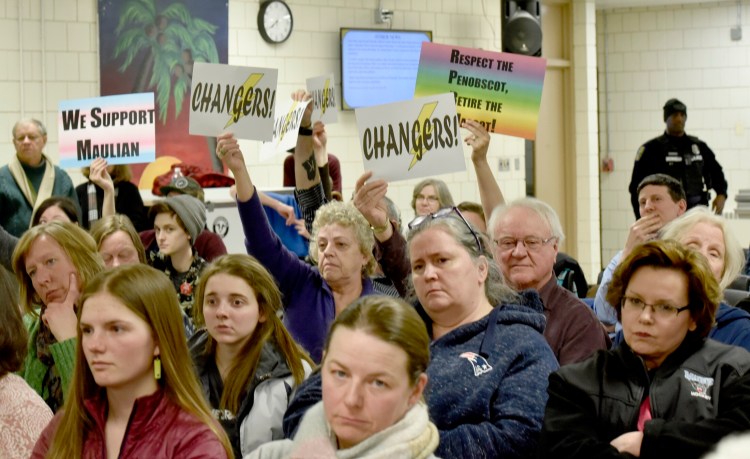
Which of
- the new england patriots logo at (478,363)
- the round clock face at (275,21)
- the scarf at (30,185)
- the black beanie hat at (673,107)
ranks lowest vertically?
the new england patriots logo at (478,363)

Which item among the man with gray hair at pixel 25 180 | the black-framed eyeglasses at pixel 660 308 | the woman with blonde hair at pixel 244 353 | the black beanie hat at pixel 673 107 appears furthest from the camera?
the black beanie hat at pixel 673 107

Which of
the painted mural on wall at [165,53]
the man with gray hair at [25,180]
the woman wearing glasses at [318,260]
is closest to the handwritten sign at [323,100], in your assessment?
the woman wearing glasses at [318,260]

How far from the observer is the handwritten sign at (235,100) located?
4375mm

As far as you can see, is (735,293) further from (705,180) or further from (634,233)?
(705,180)

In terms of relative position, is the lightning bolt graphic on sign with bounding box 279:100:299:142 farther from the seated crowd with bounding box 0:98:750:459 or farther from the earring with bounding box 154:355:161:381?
the earring with bounding box 154:355:161:381

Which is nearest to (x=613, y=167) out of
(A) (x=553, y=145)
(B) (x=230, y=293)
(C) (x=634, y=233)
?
(A) (x=553, y=145)

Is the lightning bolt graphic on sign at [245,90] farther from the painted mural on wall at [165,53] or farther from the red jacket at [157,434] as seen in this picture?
the painted mural on wall at [165,53]

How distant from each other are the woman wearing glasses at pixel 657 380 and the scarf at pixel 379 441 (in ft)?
1.59

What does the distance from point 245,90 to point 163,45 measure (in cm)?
396

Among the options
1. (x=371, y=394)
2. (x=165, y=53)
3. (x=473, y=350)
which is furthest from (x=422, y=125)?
(x=165, y=53)

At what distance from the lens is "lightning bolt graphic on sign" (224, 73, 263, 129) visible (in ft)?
14.5

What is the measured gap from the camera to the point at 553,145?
37.3ft

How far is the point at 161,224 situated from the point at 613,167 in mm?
8295

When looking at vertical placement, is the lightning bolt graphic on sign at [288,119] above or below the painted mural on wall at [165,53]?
below
